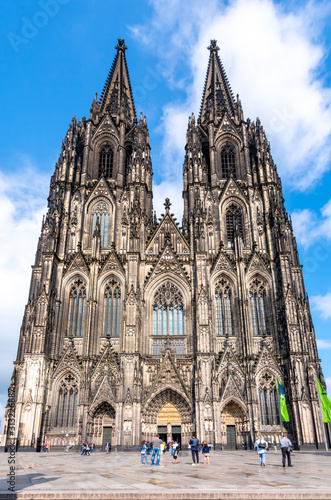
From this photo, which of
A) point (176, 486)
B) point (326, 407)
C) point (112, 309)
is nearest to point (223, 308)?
point (112, 309)

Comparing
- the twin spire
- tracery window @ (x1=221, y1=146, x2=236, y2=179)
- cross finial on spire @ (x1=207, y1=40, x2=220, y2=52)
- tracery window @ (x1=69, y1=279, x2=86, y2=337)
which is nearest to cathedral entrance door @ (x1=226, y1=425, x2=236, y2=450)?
tracery window @ (x1=69, y1=279, x2=86, y2=337)

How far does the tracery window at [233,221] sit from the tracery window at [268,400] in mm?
13553

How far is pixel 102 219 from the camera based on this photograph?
4206cm

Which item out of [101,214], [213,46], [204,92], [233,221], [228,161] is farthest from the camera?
[213,46]

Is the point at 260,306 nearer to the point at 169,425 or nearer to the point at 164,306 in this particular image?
the point at 164,306

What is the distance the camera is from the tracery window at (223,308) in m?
36.6

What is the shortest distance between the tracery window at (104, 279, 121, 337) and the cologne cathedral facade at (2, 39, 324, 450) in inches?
4.1

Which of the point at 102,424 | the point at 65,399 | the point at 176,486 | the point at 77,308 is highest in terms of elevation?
the point at 77,308

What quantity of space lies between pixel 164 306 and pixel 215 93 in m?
30.3

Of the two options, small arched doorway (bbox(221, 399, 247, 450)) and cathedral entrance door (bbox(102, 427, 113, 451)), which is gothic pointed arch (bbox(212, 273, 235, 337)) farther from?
cathedral entrance door (bbox(102, 427, 113, 451))

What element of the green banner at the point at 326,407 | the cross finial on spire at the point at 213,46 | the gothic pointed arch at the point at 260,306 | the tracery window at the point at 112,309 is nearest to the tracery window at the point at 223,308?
the gothic pointed arch at the point at 260,306

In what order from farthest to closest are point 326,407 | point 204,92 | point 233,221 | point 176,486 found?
1. point 204,92
2. point 233,221
3. point 326,407
4. point 176,486

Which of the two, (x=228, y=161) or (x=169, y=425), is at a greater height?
(x=228, y=161)

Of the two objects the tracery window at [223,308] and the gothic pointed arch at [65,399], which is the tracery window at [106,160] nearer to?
the tracery window at [223,308]
